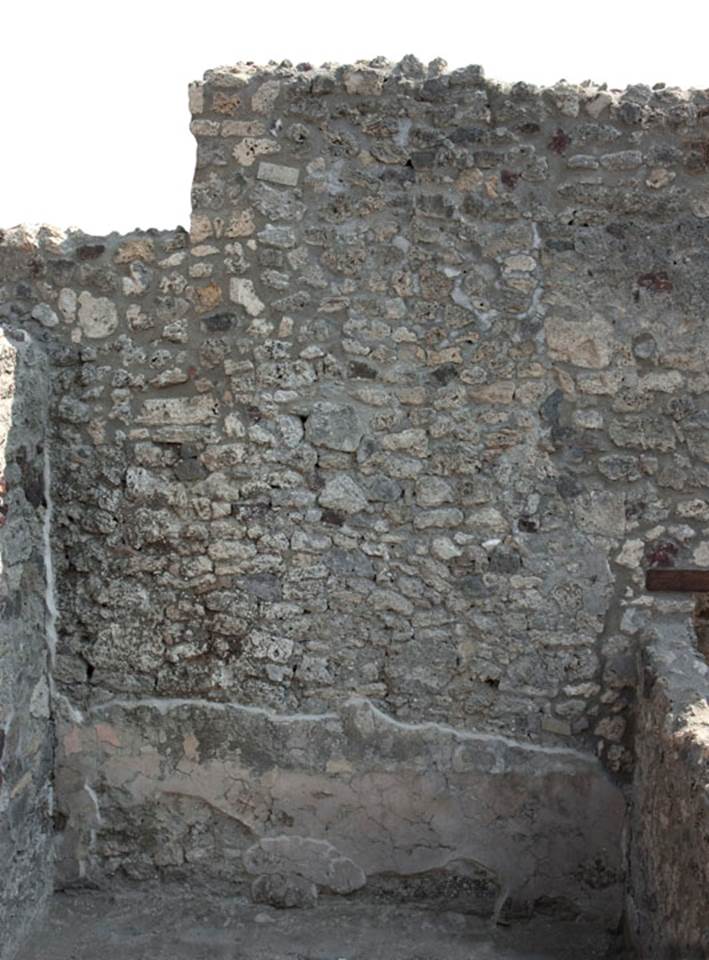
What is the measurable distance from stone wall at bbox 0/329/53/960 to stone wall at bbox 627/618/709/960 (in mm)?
2088

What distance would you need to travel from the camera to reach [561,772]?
3920 millimetres

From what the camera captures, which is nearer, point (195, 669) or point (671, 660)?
point (671, 660)

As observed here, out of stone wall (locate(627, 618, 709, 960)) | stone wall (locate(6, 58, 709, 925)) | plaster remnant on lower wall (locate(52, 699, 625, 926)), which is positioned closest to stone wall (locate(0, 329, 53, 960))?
stone wall (locate(6, 58, 709, 925))

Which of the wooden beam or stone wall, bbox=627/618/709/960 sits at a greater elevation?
the wooden beam

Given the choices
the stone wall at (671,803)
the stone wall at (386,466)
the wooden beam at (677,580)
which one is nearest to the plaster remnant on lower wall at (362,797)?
the stone wall at (386,466)

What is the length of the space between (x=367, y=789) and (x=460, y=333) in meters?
1.65

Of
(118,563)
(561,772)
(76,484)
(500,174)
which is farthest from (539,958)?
(500,174)

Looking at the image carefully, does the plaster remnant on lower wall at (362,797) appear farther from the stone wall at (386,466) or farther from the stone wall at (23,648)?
the stone wall at (23,648)

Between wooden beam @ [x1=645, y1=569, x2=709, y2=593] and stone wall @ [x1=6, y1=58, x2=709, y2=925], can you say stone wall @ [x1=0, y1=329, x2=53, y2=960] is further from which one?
wooden beam @ [x1=645, y1=569, x2=709, y2=593]

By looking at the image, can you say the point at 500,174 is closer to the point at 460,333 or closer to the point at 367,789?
the point at 460,333

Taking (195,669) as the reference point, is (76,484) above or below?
above

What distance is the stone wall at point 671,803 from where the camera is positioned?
9.84 feet

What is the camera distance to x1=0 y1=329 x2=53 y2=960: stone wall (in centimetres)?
369

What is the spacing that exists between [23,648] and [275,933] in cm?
134
